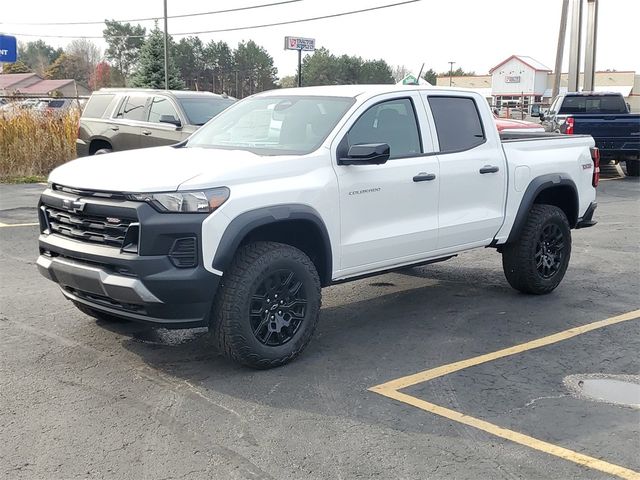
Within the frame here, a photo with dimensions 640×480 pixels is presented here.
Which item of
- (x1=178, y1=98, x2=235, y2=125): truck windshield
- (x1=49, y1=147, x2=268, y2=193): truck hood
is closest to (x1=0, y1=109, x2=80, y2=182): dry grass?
(x1=178, y1=98, x2=235, y2=125): truck windshield

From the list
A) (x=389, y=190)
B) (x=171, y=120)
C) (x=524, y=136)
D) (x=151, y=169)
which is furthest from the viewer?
(x=171, y=120)

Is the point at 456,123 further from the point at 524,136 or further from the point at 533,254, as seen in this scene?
the point at 533,254

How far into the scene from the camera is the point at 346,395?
14.9ft

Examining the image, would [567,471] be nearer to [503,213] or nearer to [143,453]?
[143,453]

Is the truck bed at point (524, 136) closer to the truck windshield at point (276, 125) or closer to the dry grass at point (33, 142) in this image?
the truck windshield at point (276, 125)

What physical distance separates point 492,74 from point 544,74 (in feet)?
20.7

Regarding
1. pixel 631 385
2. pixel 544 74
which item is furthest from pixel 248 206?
pixel 544 74

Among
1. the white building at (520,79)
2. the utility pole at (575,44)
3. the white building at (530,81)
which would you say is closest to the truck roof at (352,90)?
the utility pole at (575,44)

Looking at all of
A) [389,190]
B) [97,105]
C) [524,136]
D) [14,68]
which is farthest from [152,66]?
[14,68]

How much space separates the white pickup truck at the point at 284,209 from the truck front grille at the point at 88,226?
0.03ft

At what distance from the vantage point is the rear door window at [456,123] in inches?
244

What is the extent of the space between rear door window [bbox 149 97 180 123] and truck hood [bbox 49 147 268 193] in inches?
289

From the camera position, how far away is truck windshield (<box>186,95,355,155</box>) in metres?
5.45

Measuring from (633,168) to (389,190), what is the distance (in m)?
16.0
